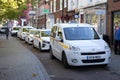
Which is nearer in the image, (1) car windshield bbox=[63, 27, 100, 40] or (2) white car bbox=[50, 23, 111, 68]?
(2) white car bbox=[50, 23, 111, 68]

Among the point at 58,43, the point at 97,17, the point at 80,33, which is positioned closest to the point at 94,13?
the point at 97,17

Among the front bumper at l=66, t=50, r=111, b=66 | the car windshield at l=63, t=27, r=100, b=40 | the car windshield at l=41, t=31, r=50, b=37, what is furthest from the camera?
the car windshield at l=41, t=31, r=50, b=37

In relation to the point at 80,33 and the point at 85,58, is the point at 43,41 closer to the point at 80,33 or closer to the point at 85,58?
the point at 80,33

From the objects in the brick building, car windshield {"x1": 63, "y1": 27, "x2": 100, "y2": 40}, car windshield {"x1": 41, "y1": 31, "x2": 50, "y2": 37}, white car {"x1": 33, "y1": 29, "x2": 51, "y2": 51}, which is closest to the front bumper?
car windshield {"x1": 63, "y1": 27, "x2": 100, "y2": 40}

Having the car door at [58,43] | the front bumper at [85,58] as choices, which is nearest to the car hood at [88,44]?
the front bumper at [85,58]

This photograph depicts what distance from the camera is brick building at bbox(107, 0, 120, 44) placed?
75.5 ft

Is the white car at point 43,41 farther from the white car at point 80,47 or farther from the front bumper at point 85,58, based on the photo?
the front bumper at point 85,58

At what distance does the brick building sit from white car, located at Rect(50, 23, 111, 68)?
970 centimetres

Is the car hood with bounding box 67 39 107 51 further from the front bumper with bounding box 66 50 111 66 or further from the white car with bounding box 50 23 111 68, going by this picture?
the front bumper with bounding box 66 50 111 66

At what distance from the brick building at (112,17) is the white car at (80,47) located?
31.8 feet

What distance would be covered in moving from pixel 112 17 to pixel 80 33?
36.7 ft

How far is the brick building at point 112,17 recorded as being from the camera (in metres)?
23.0

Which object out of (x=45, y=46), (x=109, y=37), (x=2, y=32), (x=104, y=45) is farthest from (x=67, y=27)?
(x=2, y=32)

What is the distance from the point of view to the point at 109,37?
23625 millimetres
